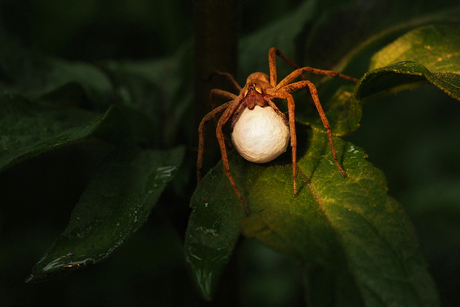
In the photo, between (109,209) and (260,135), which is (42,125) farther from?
(260,135)

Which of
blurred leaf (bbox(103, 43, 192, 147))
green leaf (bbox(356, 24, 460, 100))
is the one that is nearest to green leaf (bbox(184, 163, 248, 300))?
green leaf (bbox(356, 24, 460, 100))

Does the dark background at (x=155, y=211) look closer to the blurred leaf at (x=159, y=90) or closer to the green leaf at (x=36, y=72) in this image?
the green leaf at (x=36, y=72)

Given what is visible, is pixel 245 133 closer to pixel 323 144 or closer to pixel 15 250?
pixel 323 144

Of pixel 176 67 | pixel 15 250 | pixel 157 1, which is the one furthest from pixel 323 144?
pixel 157 1

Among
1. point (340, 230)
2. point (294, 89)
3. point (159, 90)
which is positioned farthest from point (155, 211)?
point (340, 230)

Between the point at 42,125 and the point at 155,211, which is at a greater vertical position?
the point at 42,125

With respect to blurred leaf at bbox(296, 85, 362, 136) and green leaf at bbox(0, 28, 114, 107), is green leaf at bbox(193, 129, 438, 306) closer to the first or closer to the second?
blurred leaf at bbox(296, 85, 362, 136)
